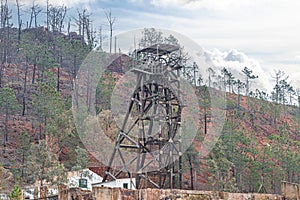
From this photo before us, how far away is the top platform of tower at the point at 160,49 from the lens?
66.9 ft

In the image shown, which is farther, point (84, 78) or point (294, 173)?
point (84, 78)

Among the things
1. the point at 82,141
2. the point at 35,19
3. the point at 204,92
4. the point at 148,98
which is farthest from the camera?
the point at 35,19

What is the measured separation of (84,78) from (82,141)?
12712mm

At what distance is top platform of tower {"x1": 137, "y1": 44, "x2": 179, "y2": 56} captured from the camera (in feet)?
66.9

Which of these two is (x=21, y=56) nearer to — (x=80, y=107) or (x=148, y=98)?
(x=80, y=107)

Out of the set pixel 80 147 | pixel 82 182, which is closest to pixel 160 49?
pixel 82 182

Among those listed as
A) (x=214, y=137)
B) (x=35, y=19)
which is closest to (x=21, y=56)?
(x=35, y=19)

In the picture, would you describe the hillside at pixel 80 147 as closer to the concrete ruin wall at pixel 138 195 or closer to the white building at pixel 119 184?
the white building at pixel 119 184

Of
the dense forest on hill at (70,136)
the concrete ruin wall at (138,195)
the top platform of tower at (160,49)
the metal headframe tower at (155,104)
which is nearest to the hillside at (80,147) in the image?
the dense forest on hill at (70,136)

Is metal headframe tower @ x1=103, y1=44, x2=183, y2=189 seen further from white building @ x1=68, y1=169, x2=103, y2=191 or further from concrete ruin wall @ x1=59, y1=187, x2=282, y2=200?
concrete ruin wall @ x1=59, y1=187, x2=282, y2=200

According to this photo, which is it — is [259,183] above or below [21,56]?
below

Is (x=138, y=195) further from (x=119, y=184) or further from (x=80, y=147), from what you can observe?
(x=80, y=147)

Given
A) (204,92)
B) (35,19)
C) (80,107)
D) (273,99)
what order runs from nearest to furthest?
(80,107) → (204,92) → (273,99) → (35,19)

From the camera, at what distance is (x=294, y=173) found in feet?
105
